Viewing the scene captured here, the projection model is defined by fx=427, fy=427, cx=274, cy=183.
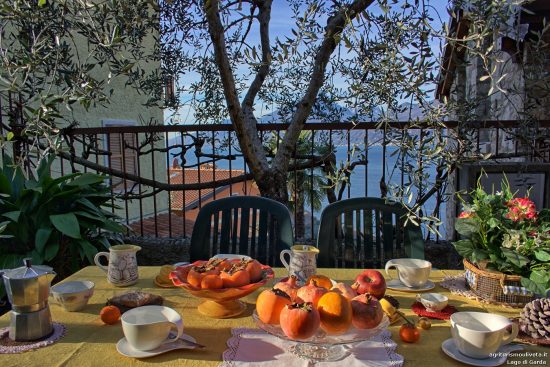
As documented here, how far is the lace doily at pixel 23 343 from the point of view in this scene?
1.12 m

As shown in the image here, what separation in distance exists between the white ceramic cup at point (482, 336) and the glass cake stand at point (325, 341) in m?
0.19

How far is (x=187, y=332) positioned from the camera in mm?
1227

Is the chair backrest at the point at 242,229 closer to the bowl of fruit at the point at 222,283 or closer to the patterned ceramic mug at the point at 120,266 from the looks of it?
the patterned ceramic mug at the point at 120,266

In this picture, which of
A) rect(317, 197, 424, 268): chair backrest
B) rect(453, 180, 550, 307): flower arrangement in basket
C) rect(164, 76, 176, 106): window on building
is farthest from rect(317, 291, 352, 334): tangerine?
rect(164, 76, 176, 106): window on building

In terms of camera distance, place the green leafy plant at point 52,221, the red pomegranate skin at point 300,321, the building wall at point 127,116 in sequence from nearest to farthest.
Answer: the red pomegranate skin at point 300,321, the green leafy plant at point 52,221, the building wall at point 127,116

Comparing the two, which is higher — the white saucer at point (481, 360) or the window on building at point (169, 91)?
the window on building at point (169, 91)

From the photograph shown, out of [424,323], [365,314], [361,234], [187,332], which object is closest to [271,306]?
[365,314]

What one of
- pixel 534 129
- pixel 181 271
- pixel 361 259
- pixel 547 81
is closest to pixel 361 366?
pixel 181 271

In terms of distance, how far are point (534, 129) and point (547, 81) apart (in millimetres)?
536

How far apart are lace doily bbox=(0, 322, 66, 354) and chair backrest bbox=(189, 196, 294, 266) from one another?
1.01m

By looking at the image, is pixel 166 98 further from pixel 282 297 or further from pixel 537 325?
pixel 537 325

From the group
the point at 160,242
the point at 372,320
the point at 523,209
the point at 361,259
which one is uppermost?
the point at 523,209

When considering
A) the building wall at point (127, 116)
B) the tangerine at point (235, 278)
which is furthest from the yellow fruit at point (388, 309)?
the building wall at point (127, 116)

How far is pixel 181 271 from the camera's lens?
4.58ft
